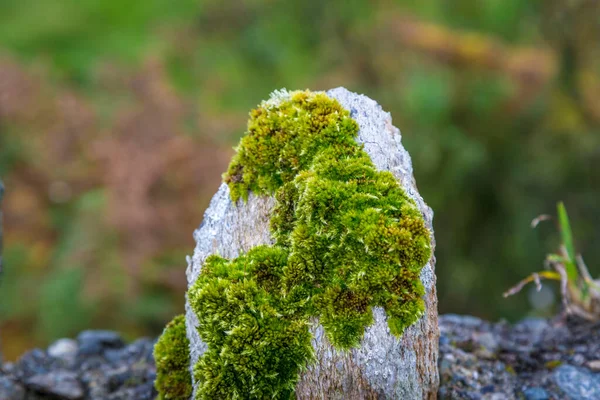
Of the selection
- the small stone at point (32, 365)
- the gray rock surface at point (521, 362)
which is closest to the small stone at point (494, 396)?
the gray rock surface at point (521, 362)

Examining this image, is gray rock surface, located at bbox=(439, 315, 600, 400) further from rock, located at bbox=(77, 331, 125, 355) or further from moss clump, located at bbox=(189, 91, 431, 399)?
rock, located at bbox=(77, 331, 125, 355)

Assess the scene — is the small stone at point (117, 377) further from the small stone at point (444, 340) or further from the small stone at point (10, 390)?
the small stone at point (444, 340)

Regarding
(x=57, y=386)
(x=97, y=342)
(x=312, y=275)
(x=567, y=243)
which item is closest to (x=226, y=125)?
(x=97, y=342)

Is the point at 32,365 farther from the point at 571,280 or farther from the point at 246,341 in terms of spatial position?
the point at 571,280

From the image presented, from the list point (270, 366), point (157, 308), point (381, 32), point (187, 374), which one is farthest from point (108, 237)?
point (381, 32)

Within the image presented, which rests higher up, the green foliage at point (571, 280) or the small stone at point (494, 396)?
the green foliage at point (571, 280)

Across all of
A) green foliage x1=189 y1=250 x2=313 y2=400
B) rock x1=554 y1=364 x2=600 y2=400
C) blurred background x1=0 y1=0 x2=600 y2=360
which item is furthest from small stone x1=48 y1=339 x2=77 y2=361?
blurred background x1=0 y1=0 x2=600 y2=360
